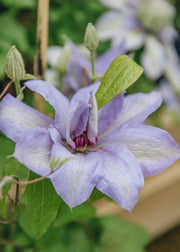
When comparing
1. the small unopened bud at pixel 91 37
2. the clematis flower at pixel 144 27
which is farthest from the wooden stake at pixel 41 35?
the clematis flower at pixel 144 27

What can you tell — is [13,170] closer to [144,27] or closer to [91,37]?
[91,37]

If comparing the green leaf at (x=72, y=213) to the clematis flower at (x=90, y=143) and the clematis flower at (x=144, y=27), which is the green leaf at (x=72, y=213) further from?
the clematis flower at (x=144, y=27)

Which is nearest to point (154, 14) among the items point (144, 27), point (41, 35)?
point (144, 27)

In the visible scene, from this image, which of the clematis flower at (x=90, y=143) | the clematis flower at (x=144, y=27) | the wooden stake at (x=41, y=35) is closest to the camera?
the clematis flower at (x=90, y=143)

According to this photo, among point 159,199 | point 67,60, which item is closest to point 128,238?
point 159,199

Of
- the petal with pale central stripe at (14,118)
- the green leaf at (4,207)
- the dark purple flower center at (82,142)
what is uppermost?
the petal with pale central stripe at (14,118)
